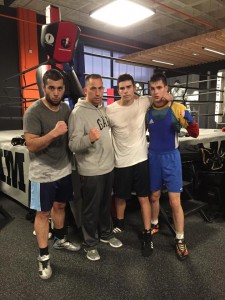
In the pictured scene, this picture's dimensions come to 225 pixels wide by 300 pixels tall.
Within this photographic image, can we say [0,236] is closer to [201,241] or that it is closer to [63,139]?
[63,139]

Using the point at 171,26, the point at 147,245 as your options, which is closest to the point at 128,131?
the point at 147,245

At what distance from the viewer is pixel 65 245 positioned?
1.91 m

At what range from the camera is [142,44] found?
859 centimetres

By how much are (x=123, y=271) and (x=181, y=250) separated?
447mm

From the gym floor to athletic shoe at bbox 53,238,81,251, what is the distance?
0.04 m

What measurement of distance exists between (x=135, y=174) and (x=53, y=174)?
2.07 feet

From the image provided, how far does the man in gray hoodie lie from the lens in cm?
166

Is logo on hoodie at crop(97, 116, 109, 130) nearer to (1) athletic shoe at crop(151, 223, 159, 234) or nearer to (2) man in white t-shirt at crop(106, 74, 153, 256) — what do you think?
(2) man in white t-shirt at crop(106, 74, 153, 256)

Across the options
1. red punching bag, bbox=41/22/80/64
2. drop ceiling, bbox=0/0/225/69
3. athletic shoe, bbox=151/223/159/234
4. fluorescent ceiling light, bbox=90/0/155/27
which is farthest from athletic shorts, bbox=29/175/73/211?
drop ceiling, bbox=0/0/225/69

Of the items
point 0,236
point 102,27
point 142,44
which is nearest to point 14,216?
point 0,236

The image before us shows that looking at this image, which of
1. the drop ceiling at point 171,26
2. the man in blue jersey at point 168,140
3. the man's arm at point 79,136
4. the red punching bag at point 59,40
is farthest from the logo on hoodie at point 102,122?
the drop ceiling at point 171,26

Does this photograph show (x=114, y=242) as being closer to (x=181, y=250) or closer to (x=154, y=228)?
(x=154, y=228)

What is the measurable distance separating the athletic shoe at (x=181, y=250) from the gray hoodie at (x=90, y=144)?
722mm

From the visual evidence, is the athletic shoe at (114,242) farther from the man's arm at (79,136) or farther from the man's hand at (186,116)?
the man's hand at (186,116)
